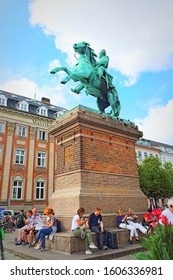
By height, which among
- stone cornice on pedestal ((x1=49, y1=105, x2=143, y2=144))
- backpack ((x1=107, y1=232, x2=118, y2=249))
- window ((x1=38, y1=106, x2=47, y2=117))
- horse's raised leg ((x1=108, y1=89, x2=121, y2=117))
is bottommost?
backpack ((x1=107, y1=232, x2=118, y2=249))

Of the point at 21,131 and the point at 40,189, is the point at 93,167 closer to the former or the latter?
the point at 40,189

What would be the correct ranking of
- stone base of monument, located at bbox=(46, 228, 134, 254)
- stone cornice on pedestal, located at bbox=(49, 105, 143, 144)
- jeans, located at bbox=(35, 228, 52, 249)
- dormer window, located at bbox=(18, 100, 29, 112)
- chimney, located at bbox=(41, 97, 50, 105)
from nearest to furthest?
stone base of monument, located at bbox=(46, 228, 134, 254)
jeans, located at bbox=(35, 228, 52, 249)
stone cornice on pedestal, located at bbox=(49, 105, 143, 144)
dormer window, located at bbox=(18, 100, 29, 112)
chimney, located at bbox=(41, 97, 50, 105)

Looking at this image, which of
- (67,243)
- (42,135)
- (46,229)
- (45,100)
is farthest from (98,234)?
(45,100)

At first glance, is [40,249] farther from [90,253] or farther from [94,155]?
[94,155]

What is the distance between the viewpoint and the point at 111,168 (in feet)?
29.3

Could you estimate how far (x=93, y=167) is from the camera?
8.30 meters

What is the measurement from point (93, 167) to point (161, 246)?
5.49 m

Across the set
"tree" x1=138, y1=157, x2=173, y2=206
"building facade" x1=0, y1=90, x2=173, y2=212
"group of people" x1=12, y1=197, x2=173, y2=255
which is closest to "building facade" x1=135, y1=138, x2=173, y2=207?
"tree" x1=138, y1=157, x2=173, y2=206

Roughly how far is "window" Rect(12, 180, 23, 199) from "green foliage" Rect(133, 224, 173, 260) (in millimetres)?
27469

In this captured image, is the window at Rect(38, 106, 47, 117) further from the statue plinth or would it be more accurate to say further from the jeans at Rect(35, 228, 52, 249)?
the jeans at Rect(35, 228, 52, 249)

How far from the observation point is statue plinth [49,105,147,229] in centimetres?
773

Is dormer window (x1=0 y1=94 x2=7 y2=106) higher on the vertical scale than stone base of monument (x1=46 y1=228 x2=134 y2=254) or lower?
higher

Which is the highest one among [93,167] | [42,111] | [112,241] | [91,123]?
[42,111]
